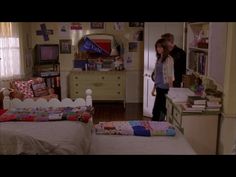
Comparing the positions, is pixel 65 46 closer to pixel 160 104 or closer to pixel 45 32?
pixel 45 32

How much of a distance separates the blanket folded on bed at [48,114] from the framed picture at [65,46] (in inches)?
123

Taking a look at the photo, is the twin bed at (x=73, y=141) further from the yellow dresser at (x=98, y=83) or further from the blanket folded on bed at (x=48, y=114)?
the yellow dresser at (x=98, y=83)

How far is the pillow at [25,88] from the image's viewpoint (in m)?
4.77

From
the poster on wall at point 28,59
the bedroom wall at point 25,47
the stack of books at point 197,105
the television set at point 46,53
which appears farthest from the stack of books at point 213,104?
the television set at point 46,53

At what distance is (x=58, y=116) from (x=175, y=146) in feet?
4.12

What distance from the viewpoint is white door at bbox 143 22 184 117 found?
4684 millimetres

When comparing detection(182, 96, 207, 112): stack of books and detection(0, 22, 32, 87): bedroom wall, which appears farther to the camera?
detection(0, 22, 32, 87): bedroom wall

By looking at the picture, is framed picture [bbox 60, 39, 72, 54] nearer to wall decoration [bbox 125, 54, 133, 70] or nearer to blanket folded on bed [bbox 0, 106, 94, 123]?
wall decoration [bbox 125, 54, 133, 70]

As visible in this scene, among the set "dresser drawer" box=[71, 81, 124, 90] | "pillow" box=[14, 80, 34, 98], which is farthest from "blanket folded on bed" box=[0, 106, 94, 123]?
"dresser drawer" box=[71, 81, 124, 90]

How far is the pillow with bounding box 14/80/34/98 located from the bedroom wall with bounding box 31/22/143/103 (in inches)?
58.2

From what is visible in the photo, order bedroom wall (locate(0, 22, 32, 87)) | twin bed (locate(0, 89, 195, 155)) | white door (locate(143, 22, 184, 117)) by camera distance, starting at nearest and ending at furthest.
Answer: twin bed (locate(0, 89, 195, 155)) < white door (locate(143, 22, 184, 117)) < bedroom wall (locate(0, 22, 32, 87))
